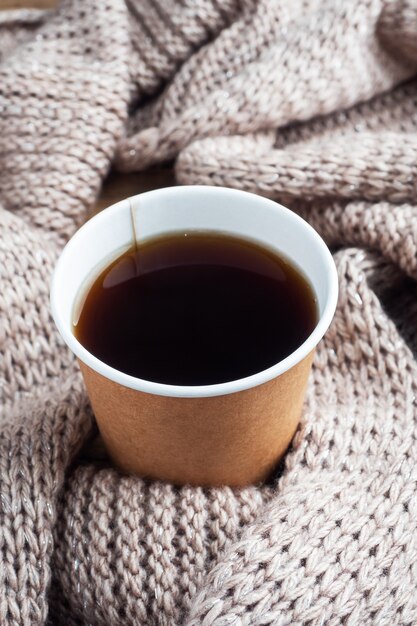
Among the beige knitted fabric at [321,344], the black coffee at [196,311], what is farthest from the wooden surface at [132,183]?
the black coffee at [196,311]

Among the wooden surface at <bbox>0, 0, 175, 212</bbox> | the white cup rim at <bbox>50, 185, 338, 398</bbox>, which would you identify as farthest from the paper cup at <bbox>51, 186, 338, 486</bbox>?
the wooden surface at <bbox>0, 0, 175, 212</bbox>

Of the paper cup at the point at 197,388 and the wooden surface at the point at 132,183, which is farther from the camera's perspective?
the wooden surface at the point at 132,183

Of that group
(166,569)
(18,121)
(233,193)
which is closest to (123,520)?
(166,569)

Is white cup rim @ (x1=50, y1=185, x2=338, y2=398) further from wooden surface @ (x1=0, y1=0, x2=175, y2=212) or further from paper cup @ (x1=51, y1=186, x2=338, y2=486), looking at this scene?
wooden surface @ (x1=0, y1=0, x2=175, y2=212)

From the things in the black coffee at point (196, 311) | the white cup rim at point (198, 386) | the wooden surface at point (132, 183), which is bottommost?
the wooden surface at point (132, 183)

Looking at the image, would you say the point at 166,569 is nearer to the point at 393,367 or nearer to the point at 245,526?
the point at 245,526

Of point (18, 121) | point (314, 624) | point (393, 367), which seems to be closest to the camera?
point (314, 624)

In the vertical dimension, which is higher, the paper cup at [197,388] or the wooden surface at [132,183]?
the paper cup at [197,388]

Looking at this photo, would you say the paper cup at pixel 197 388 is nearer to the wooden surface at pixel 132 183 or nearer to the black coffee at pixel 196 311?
the black coffee at pixel 196 311
